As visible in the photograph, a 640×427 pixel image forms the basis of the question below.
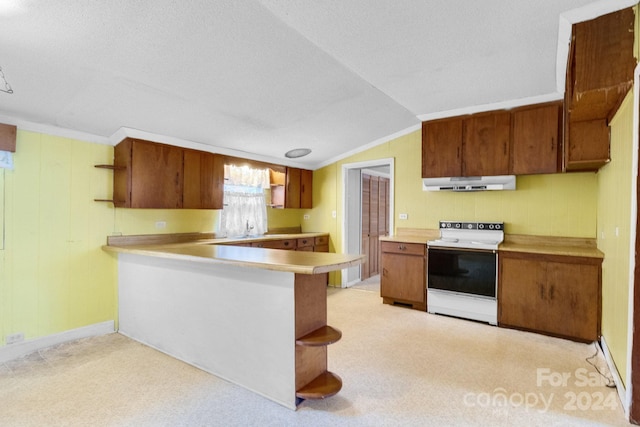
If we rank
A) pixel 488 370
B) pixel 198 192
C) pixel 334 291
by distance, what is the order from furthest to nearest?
pixel 334 291
pixel 198 192
pixel 488 370

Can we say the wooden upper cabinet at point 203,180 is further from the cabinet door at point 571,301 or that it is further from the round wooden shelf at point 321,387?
the cabinet door at point 571,301

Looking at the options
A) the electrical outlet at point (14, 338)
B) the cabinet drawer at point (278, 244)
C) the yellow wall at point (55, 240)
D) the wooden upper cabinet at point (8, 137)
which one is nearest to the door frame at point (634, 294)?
the cabinet drawer at point (278, 244)

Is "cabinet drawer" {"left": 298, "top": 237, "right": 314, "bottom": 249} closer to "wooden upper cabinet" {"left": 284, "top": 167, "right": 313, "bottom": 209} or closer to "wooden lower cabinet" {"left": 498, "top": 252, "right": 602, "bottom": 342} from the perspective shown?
"wooden upper cabinet" {"left": 284, "top": 167, "right": 313, "bottom": 209}

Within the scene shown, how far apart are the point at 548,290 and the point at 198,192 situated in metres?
3.87

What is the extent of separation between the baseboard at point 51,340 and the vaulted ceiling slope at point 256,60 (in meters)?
1.93

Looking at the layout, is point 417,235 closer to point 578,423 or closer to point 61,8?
point 578,423

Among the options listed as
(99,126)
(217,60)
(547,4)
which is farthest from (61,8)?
(547,4)

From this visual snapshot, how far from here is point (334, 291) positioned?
5004 millimetres

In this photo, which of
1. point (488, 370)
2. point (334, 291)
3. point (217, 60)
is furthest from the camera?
point (334, 291)

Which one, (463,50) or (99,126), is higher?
(463,50)

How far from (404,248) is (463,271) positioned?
736mm

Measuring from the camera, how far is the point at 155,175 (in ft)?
10.9

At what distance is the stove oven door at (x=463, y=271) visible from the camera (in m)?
3.43

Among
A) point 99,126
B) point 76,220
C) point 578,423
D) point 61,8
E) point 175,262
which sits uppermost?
point 61,8
